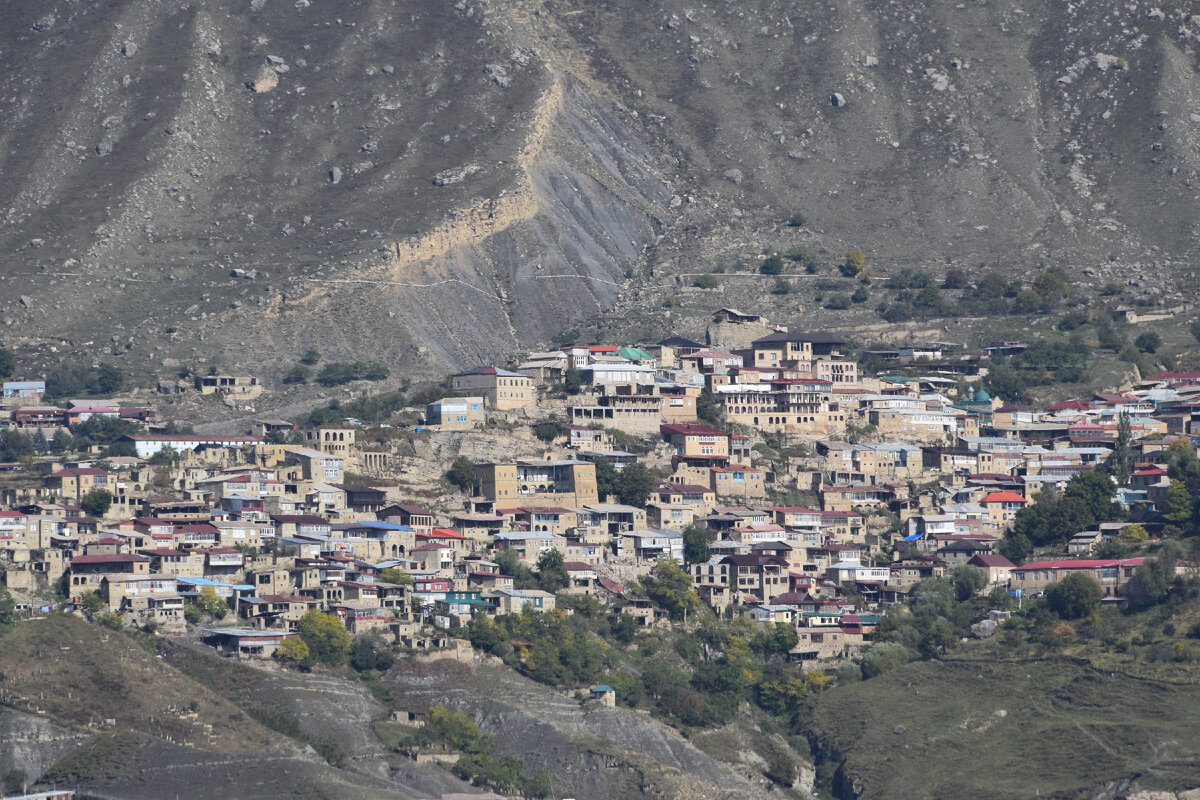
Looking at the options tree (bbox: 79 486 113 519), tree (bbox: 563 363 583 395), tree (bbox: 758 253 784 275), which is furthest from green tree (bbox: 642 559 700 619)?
tree (bbox: 758 253 784 275)

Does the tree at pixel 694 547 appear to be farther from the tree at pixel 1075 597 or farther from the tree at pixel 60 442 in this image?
the tree at pixel 60 442

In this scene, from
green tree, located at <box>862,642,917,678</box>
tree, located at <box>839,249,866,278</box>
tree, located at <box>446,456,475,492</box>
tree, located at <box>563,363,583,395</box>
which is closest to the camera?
green tree, located at <box>862,642,917,678</box>

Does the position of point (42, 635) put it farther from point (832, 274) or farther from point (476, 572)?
point (832, 274)

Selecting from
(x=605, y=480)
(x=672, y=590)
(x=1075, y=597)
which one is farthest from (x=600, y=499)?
(x=1075, y=597)

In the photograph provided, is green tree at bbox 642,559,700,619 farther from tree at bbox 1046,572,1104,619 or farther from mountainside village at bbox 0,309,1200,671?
tree at bbox 1046,572,1104,619

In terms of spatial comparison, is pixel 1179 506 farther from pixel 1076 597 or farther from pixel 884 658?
pixel 884 658

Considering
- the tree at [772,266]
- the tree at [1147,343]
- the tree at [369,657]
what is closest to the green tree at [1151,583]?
the tree at [369,657]

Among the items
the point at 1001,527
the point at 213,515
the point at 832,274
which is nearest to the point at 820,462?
the point at 1001,527
